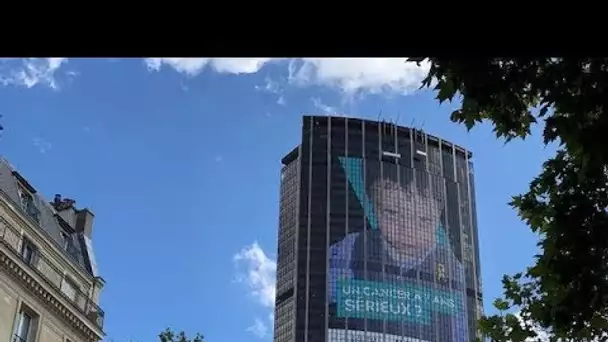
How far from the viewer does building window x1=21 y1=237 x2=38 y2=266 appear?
3015 cm

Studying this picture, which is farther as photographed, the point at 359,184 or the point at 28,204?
the point at 359,184

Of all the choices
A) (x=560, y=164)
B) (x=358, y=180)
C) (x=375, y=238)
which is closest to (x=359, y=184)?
(x=358, y=180)

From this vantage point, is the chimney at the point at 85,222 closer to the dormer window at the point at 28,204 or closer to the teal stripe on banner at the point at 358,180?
the dormer window at the point at 28,204

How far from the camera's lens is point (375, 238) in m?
123

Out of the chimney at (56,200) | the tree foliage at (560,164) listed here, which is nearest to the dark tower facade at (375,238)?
the chimney at (56,200)

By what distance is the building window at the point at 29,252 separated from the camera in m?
30.1

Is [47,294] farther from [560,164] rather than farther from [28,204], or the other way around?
[560,164]

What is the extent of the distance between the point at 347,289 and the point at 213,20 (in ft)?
382

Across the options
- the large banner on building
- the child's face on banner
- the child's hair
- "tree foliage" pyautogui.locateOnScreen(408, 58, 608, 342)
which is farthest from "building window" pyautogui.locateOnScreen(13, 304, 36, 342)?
the child's hair

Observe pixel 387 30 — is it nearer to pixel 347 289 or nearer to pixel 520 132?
pixel 520 132

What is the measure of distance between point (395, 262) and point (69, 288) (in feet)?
300

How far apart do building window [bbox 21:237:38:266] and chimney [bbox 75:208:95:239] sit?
6187 mm

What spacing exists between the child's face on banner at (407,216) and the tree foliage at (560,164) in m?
110

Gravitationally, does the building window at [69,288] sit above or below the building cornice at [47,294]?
above
